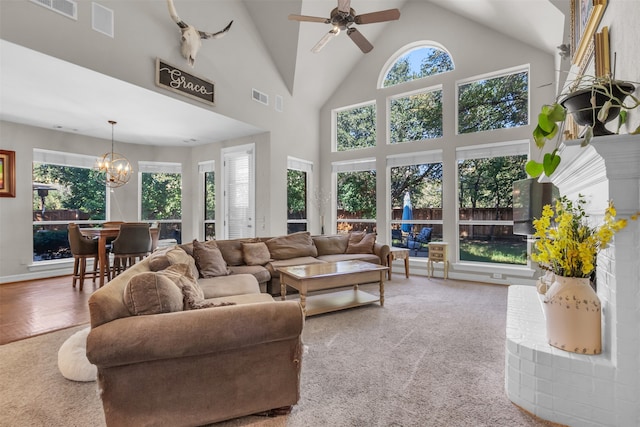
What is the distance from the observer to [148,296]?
1.61 m

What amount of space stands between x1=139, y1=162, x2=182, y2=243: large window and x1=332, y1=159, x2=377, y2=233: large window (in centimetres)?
371

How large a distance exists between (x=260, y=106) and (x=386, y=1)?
295 cm

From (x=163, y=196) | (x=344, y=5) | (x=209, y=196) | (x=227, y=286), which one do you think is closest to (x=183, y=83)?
(x=344, y=5)

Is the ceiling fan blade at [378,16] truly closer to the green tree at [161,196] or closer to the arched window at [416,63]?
the arched window at [416,63]

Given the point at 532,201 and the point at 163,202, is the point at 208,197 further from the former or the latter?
the point at 532,201

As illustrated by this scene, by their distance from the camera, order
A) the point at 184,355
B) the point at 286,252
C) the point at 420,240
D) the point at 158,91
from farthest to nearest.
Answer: the point at 420,240 < the point at 286,252 < the point at 158,91 < the point at 184,355

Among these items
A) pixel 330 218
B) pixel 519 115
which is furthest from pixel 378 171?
pixel 519 115

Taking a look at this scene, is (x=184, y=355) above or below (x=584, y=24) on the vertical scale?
below

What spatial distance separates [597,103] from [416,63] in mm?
4986

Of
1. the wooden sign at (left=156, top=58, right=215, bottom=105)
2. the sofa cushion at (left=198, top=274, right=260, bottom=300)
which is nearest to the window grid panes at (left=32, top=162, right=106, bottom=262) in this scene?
the wooden sign at (left=156, top=58, right=215, bottom=105)

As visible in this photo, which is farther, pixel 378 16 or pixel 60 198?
pixel 60 198

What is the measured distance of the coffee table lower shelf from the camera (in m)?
3.41

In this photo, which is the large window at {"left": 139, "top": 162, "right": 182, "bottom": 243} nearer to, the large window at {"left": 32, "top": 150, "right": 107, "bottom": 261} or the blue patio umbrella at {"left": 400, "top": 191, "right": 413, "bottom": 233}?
the large window at {"left": 32, "top": 150, "right": 107, "bottom": 261}

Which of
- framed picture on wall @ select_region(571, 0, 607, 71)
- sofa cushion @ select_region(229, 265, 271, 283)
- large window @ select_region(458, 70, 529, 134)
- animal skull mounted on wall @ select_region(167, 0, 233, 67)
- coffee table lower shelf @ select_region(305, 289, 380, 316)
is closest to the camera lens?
framed picture on wall @ select_region(571, 0, 607, 71)
